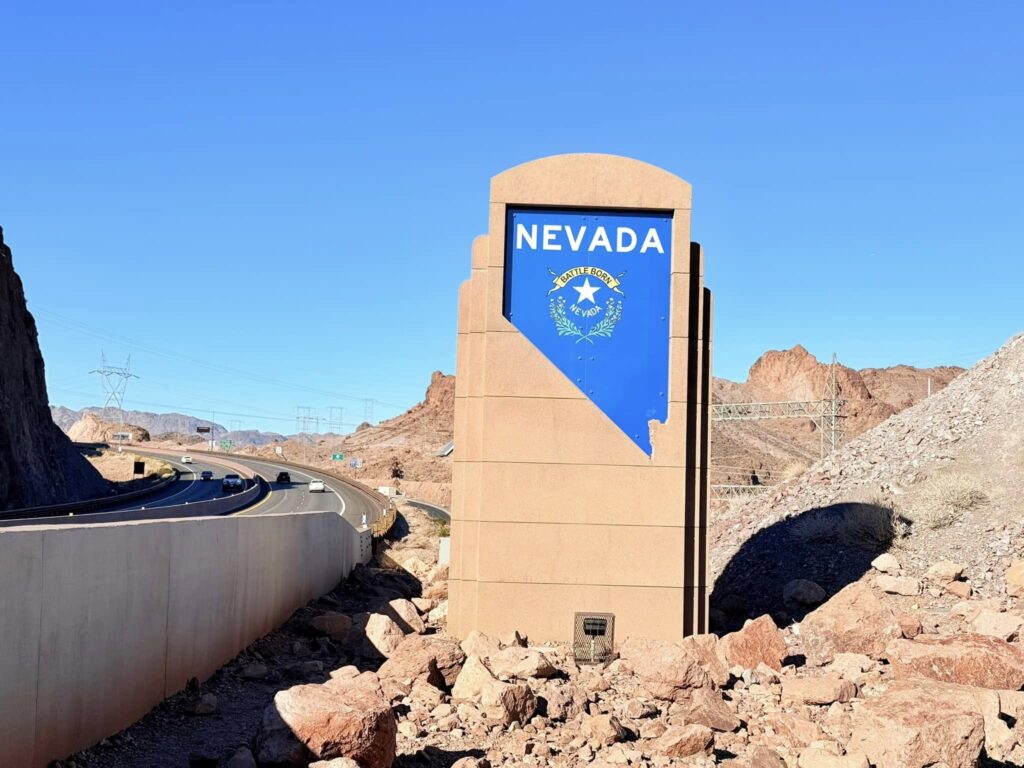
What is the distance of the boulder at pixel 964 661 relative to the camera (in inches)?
436

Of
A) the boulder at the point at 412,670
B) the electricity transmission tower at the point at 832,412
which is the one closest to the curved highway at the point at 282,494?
the electricity transmission tower at the point at 832,412

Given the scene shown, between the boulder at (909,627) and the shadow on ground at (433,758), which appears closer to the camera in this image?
the shadow on ground at (433,758)

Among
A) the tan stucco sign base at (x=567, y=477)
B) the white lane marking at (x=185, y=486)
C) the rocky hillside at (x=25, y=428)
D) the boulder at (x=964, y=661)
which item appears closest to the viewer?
the boulder at (x=964, y=661)

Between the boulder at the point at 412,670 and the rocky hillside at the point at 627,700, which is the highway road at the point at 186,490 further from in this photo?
the boulder at the point at 412,670

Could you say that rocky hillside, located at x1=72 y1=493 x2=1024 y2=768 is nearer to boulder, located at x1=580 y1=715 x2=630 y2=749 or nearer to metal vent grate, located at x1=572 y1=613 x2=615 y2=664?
boulder, located at x1=580 y1=715 x2=630 y2=749

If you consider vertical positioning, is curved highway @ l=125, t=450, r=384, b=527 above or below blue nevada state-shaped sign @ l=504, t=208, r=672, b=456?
below

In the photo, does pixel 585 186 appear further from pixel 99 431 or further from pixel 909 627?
pixel 99 431

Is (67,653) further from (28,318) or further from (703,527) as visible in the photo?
(28,318)

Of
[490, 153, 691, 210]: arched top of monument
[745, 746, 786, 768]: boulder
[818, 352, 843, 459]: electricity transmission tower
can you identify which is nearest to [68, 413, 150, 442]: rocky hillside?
[818, 352, 843, 459]: electricity transmission tower

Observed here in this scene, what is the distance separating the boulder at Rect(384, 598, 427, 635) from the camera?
611 inches

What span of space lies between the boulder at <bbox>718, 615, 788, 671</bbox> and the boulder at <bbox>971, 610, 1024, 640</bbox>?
9.11ft

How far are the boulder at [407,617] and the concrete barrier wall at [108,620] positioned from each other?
2638mm

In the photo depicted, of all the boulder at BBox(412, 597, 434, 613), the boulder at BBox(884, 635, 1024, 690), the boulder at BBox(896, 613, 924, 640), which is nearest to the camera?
the boulder at BBox(884, 635, 1024, 690)

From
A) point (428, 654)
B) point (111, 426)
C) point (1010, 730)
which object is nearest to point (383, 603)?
point (428, 654)
